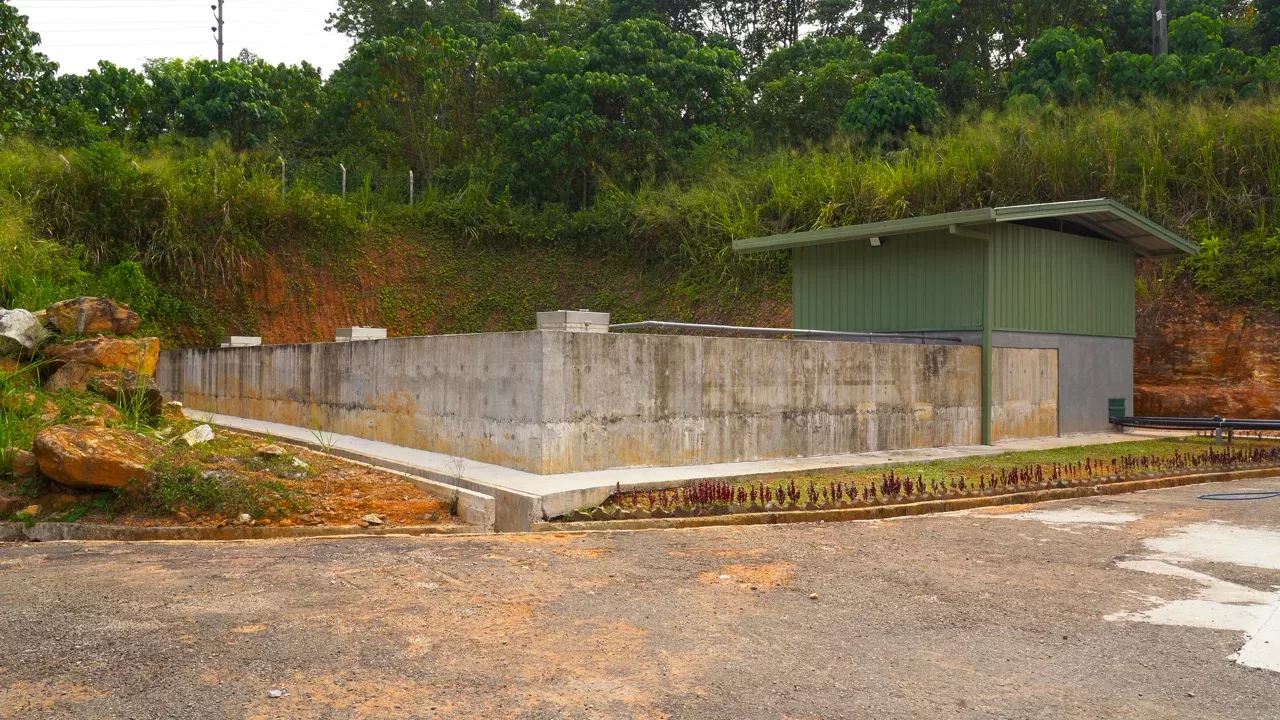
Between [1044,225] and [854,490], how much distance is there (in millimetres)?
9046

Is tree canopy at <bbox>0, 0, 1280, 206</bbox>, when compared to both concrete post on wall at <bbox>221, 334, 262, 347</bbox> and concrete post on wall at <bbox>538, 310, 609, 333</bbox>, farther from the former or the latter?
concrete post on wall at <bbox>538, 310, 609, 333</bbox>

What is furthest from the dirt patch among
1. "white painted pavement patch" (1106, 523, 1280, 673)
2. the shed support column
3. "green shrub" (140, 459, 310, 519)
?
the shed support column

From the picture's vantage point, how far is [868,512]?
28.1ft

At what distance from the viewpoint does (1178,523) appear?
8.30 meters

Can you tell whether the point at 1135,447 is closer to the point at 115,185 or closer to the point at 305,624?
the point at 305,624

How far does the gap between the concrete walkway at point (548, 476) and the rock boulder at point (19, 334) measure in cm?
299

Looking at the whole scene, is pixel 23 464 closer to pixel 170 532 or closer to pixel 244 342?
pixel 170 532

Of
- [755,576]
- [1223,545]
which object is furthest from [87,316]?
[1223,545]

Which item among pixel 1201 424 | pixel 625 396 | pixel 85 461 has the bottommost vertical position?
pixel 1201 424

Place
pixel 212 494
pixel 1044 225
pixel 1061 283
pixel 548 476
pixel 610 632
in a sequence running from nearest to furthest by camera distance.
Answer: pixel 610 632, pixel 212 494, pixel 548 476, pixel 1044 225, pixel 1061 283

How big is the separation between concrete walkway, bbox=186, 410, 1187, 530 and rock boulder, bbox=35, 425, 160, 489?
2.72m

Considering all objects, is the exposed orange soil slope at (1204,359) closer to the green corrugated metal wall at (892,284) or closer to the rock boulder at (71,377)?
the green corrugated metal wall at (892,284)

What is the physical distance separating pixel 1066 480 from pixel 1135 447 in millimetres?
4695

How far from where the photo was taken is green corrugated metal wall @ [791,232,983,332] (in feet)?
48.2
